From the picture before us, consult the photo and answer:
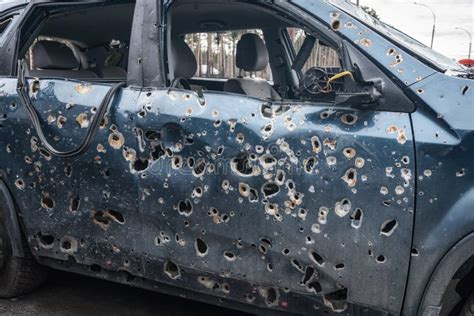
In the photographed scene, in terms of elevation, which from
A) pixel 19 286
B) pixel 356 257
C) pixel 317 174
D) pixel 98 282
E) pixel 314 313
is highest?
pixel 317 174

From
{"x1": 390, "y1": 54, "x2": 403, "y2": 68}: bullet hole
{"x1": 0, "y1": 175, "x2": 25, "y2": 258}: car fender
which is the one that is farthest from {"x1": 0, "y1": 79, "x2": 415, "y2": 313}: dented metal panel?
{"x1": 390, "y1": 54, "x2": 403, "y2": 68}: bullet hole

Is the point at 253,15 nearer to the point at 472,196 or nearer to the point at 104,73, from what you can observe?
the point at 104,73

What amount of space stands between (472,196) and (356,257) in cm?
52

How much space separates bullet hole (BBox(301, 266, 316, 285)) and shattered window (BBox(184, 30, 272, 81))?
1.82 m

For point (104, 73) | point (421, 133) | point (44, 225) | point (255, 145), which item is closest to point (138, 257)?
point (44, 225)

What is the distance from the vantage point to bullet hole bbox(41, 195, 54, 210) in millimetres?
2910

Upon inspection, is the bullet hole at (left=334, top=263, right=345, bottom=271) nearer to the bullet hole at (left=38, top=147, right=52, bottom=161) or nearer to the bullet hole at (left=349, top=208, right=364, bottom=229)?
the bullet hole at (left=349, top=208, right=364, bottom=229)

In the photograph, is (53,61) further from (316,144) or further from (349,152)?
(349,152)

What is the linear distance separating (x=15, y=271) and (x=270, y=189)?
183 centimetres

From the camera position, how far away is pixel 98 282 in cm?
366

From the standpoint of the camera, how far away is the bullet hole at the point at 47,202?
9.55 feet

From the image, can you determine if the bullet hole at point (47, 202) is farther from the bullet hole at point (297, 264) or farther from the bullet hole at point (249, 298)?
the bullet hole at point (297, 264)

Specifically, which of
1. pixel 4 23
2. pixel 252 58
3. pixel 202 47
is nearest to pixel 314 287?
pixel 252 58

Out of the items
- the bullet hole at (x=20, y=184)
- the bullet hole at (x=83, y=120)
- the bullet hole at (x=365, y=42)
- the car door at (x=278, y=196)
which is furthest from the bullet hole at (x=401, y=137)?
the bullet hole at (x=20, y=184)
